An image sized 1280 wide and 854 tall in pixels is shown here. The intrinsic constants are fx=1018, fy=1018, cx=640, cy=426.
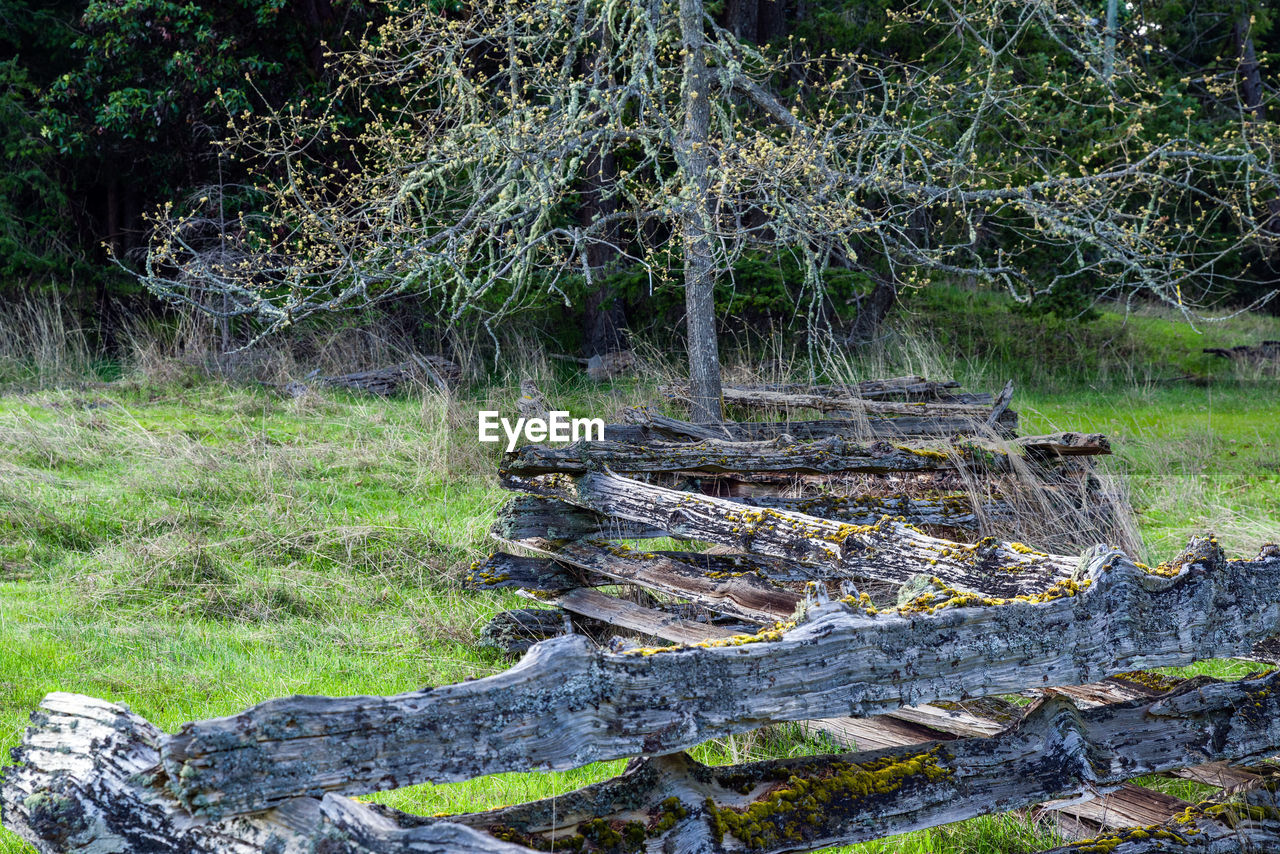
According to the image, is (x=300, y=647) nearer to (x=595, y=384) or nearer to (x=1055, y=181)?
(x=1055, y=181)

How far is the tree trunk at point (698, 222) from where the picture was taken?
779 centimetres

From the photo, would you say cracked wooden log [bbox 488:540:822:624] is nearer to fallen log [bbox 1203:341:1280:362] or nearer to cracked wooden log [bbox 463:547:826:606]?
cracked wooden log [bbox 463:547:826:606]

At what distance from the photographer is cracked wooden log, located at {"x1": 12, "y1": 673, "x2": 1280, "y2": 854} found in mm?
2248

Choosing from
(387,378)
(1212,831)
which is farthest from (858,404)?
(387,378)

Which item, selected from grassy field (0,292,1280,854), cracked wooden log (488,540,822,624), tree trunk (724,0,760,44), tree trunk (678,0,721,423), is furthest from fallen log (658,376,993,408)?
tree trunk (724,0,760,44)

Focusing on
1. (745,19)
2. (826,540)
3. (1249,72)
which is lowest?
(826,540)

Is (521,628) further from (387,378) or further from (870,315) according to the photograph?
(870,315)

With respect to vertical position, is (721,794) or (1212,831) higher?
(721,794)

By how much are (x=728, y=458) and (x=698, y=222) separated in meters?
3.22

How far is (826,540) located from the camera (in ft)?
13.4

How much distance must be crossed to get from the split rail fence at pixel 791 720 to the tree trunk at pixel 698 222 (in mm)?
3654

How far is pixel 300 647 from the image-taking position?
213 inches

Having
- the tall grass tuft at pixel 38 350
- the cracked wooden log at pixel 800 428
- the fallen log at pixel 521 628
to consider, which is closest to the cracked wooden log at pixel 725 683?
the fallen log at pixel 521 628

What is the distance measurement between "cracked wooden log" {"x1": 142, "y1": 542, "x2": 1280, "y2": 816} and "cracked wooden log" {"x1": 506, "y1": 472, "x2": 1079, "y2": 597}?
0.29m
